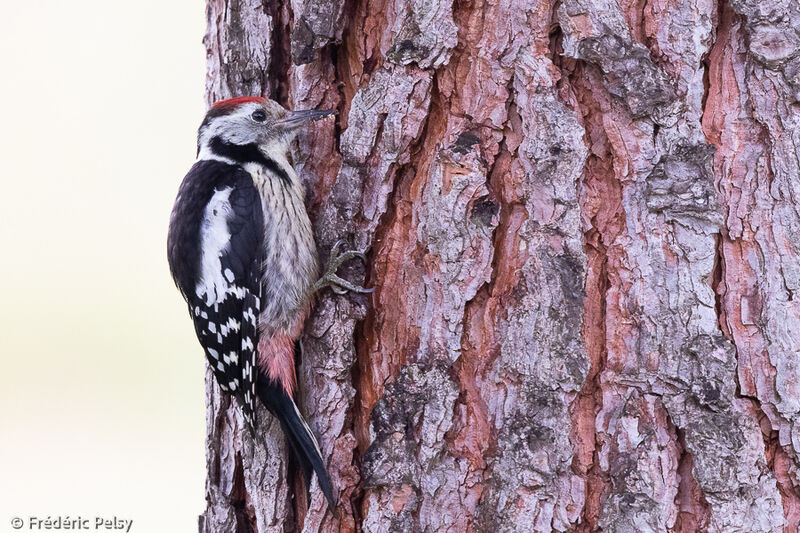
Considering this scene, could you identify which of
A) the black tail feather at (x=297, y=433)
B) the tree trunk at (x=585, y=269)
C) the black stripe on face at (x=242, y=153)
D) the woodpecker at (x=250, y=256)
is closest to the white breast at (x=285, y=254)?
the woodpecker at (x=250, y=256)

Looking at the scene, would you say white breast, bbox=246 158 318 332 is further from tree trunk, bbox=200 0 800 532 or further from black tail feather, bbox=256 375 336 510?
tree trunk, bbox=200 0 800 532

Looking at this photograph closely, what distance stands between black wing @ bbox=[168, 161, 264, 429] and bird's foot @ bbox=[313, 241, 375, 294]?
1.26 ft

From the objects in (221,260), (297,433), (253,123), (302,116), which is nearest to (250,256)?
(221,260)

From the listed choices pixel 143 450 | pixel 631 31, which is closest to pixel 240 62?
pixel 631 31

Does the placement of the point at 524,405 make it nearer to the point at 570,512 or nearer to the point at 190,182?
the point at 570,512

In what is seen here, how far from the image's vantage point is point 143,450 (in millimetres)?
5262

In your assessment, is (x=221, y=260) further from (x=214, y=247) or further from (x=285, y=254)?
(x=285, y=254)

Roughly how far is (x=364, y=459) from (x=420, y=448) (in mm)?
151

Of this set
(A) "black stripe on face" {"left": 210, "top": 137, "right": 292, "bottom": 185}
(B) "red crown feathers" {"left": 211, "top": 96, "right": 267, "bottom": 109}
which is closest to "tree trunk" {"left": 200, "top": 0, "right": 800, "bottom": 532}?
(B) "red crown feathers" {"left": 211, "top": 96, "right": 267, "bottom": 109}

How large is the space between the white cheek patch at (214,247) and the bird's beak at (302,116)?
425mm

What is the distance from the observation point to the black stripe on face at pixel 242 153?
2.88 meters

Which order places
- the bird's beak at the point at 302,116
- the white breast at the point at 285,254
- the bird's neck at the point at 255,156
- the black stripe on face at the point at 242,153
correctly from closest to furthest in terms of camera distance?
the bird's beak at the point at 302,116
the white breast at the point at 285,254
the bird's neck at the point at 255,156
the black stripe on face at the point at 242,153

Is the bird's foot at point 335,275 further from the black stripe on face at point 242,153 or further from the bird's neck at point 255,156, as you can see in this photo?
the black stripe on face at point 242,153

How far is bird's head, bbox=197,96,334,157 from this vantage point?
245 centimetres
